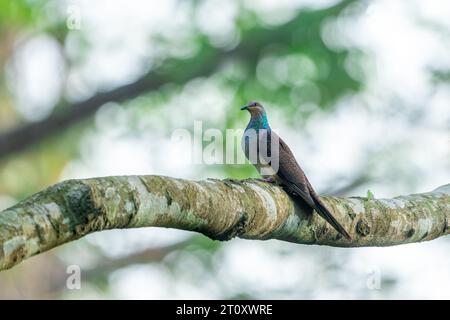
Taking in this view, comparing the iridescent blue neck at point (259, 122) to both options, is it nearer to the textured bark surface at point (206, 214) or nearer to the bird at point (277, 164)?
the bird at point (277, 164)

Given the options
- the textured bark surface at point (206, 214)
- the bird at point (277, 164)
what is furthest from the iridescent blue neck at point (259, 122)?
the textured bark surface at point (206, 214)

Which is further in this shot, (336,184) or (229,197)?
(336,184)

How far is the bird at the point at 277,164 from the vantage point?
193 inches

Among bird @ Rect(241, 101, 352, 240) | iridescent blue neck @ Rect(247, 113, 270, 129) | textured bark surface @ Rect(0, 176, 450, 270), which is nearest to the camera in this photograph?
textured bark surface @ Rect(0, 176, 450, 270)

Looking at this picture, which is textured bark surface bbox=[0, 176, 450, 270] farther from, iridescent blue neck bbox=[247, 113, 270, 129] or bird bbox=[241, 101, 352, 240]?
Answer: iridescent blue neck bbox=[247, 113, 270, 129]

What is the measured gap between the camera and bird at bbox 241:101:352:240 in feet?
16.1

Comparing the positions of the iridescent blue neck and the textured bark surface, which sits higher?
the iridescent blue neck

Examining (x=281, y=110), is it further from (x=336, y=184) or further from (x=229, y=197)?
(x=229, y=197)

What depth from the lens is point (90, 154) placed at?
489 inches

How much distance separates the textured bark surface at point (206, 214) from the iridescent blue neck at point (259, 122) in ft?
5.53

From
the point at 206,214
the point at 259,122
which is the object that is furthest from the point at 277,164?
the point at 206,214

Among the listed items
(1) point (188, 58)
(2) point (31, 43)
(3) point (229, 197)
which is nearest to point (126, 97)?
(1) point (188, 58)

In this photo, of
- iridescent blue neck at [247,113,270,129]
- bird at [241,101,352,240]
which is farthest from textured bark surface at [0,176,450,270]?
iridescent blue neck at [247,113,270,129]

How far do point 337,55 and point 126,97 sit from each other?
223 cm
